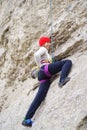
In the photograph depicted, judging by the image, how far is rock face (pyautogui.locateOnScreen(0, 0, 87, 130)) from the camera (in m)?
7.38

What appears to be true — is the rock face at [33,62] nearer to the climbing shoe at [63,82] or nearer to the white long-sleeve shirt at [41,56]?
the climbing shoe at [63,82]

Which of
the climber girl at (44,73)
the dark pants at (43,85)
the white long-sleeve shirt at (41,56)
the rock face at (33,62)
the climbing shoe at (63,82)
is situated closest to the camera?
the rock face at (33,62)

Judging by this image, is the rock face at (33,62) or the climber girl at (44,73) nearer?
the rock face at (33,62)

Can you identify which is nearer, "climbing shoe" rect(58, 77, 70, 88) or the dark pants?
"climbing shoe" rect(58, 77, 70, 88)

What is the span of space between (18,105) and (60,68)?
2.29 m

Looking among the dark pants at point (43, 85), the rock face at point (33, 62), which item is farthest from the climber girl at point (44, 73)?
the rock face at point (33, 62)

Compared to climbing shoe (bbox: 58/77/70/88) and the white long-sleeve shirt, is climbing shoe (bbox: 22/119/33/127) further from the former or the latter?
the white long-sleeve shirt

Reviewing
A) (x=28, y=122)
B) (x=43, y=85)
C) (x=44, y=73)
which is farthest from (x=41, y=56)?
(x=28, y=122)

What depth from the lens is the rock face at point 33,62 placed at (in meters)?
7.38

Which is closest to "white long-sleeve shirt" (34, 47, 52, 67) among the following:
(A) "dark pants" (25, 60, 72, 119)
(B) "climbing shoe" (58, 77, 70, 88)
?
(A) "dark pants" (25, 60, 72, 119)

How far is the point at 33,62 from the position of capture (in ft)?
34.3

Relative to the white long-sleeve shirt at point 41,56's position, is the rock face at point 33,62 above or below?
below

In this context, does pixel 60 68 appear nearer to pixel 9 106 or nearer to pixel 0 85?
pixel 9 106

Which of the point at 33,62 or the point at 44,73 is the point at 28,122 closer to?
the point at 44,73
